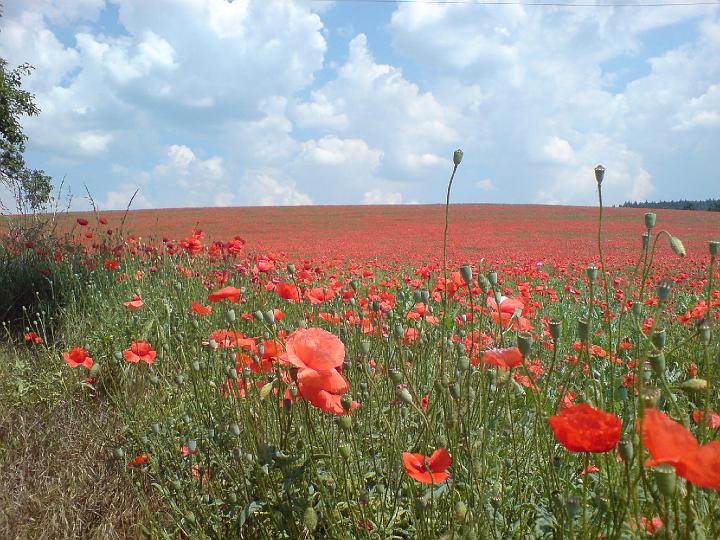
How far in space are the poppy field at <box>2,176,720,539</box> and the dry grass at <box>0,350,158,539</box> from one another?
9 centimetres

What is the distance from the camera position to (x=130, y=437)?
9.20 ft

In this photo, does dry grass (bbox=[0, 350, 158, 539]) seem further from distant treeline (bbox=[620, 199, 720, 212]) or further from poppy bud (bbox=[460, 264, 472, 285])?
distant treeline (bbox=[620, 199, 720, 212])

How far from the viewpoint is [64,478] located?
2508 millimetres

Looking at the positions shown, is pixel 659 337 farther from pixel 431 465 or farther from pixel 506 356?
pixel 431 465

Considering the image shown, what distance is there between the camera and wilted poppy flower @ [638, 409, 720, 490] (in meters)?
0.75

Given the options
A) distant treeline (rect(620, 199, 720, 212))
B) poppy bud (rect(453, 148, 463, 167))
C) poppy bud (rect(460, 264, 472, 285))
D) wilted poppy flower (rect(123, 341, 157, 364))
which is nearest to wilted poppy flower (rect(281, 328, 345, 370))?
poppy bud (rect(460, 264, 472, 285))

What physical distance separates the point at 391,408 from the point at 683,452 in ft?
4.58

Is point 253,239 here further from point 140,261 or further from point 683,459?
point 683,459

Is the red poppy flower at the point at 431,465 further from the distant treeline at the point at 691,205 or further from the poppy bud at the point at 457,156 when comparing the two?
the distant treeline at the point at 691,205

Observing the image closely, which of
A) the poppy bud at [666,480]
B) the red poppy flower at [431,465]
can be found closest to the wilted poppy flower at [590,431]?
the poppy bud at [666,480]

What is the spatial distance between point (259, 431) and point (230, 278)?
3397mm

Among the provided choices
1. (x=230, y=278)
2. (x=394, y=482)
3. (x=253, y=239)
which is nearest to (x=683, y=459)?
(x=394, y=482)

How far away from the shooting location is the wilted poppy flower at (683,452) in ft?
2.48

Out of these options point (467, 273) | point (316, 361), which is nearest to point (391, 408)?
point (467, 273)
